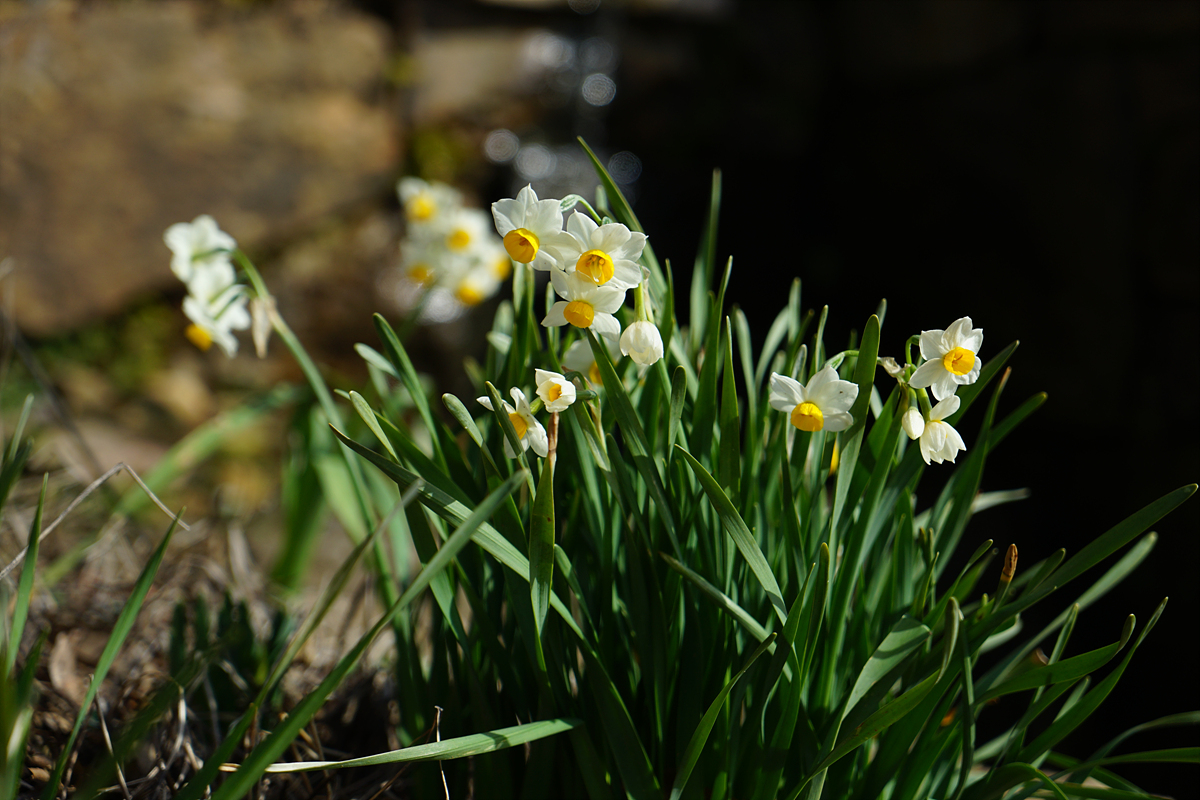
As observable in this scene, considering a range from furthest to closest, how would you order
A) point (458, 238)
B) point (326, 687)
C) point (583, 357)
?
1. point (458, 238)
2. point (583, 357)
3. point (326, 687)

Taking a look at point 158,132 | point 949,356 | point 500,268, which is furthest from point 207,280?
point 158,132

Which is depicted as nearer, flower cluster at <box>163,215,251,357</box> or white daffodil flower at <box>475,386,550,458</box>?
white daffodil flower at <box>475,386,550,458</box>

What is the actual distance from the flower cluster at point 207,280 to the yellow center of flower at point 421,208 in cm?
Answer: 27

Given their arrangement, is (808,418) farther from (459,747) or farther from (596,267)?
(459,747)

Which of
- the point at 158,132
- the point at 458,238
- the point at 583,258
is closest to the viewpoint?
the point at 583,258

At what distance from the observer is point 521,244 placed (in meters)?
0.56

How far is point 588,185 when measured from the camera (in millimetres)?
2992

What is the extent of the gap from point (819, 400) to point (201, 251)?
2.32 ft

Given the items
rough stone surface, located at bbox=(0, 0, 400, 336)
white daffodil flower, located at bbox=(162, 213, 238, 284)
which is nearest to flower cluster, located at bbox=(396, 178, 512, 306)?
white daffodil flower, located at bbox=(162, 213, 238, 284)

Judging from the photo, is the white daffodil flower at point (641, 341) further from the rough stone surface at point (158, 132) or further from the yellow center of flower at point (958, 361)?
the rough stone surface at point (158, 132)

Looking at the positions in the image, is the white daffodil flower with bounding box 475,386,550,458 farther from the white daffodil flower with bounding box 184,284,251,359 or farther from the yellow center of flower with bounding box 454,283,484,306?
the yellow center of flower with bounding box 454,283,484,306

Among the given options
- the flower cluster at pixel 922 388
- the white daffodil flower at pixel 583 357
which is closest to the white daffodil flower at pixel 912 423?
the flower cluster at pixel 922 388

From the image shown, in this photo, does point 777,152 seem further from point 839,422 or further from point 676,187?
point 839,422

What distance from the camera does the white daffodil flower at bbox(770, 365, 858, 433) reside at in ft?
1.83
